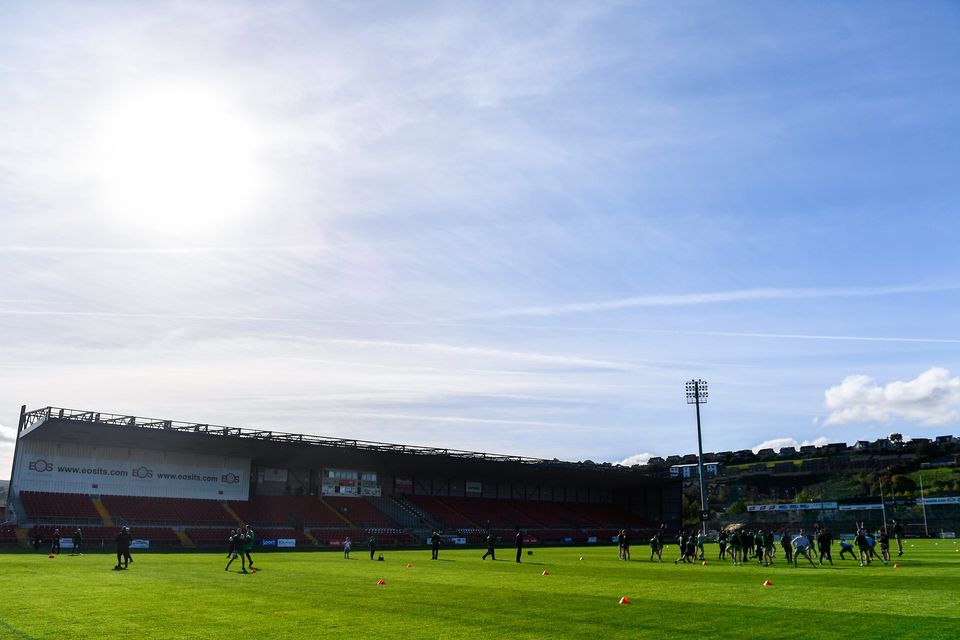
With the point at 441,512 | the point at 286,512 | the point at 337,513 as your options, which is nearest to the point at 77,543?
the point at 286,512

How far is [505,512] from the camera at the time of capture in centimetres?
8912

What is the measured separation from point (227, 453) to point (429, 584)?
49.8 metres

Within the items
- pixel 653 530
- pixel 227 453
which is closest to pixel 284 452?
pixel 227 453

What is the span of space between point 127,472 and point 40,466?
22.8 ft

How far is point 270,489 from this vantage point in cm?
7562

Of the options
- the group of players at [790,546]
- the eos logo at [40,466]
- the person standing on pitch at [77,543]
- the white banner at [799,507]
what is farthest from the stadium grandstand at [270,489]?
the group of players at [790,546]

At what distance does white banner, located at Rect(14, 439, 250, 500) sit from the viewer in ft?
196

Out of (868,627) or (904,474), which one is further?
(904,474)

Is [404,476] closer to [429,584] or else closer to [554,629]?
[429,584]

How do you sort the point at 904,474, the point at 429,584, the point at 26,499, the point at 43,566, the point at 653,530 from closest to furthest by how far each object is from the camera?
the point at 429,584 < the point at 43,566 < the point at 26,499 < the point at 653,530 < the point at 904,474

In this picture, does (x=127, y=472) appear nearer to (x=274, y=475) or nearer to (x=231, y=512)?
(x=231, y=512)

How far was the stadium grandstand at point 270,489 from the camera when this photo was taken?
2314 inches

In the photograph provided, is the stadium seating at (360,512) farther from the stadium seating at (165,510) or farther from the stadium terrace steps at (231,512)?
the stadium seating at (165,510)

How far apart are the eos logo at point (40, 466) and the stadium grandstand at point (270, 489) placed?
0.08 m
